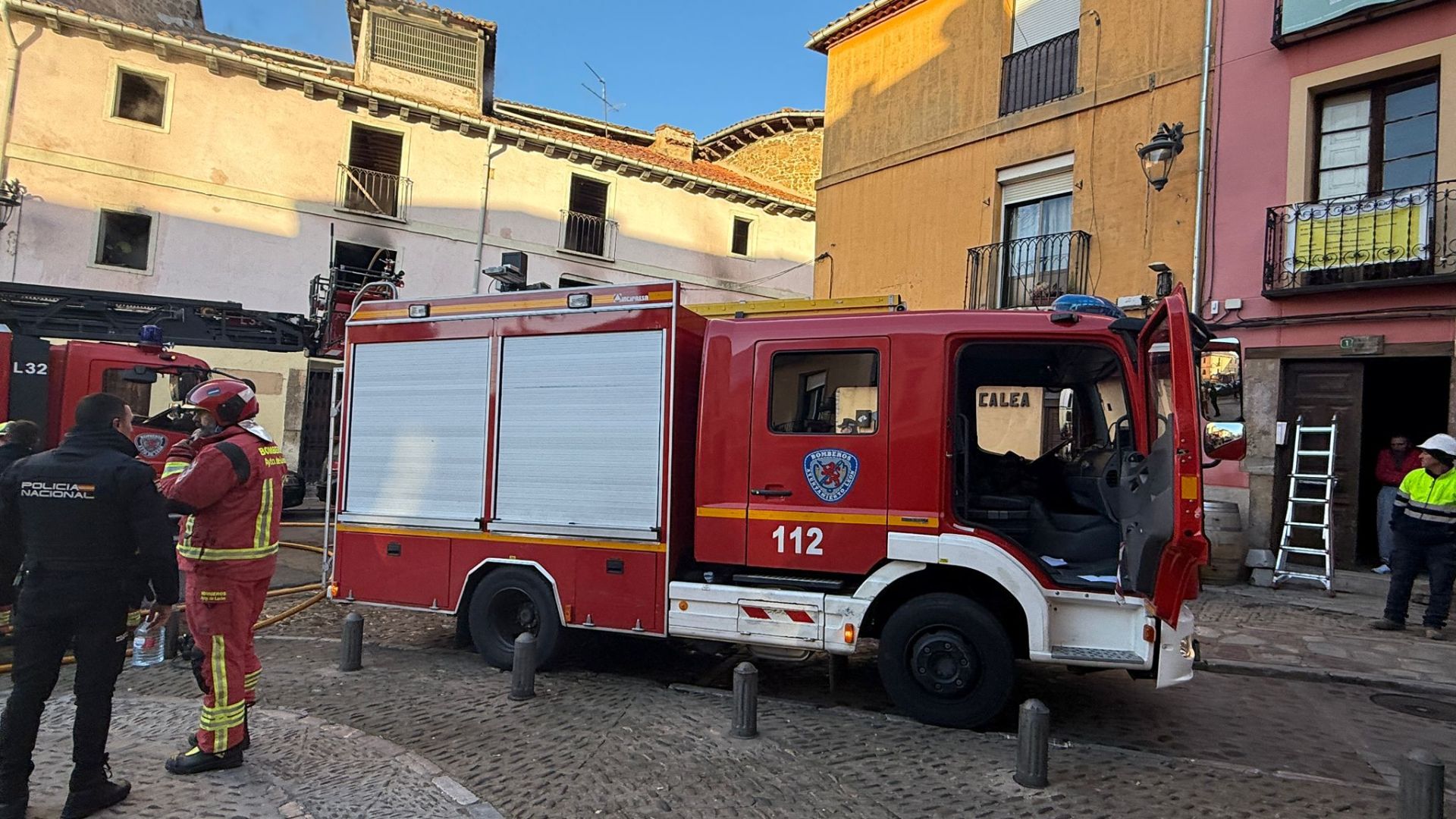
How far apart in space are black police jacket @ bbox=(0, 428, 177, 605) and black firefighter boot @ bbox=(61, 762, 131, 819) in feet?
2.50

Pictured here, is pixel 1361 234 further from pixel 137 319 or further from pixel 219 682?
pixel 137 319

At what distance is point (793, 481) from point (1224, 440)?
2370 mm

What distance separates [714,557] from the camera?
18.3 feet

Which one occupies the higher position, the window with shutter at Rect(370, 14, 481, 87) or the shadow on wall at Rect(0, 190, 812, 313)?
the window with shutter at Rect(370, 14, 481, 87)

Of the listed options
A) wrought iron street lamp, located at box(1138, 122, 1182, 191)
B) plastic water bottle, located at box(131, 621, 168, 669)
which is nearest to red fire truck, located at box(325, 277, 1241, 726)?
plastic water bottle, located at box(131, 621, 168, 669)

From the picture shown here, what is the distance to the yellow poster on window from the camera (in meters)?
9.23

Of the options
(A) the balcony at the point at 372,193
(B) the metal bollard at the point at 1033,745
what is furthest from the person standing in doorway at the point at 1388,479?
(A) the balcony at the point at 372,193

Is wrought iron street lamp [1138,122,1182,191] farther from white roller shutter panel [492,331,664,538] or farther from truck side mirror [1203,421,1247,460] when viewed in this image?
white roller shutter panel [492,331,664,538]

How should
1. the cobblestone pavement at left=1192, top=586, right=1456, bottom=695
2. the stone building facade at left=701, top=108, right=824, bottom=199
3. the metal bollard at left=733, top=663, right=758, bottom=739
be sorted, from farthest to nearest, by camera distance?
1. the stone building facade at left=701, top=108, right=824, bottom=199
2. the cobblestone pavement at left=1192, top=586, right=1456, bottom=695
3. the metal bollard at left=733, top=663, right=758, bottom=739

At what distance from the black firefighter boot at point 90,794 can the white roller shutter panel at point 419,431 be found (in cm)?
271

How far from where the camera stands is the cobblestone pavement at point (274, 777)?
380cm

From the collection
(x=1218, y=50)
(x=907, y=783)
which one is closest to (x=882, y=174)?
(x=1218, y=50)

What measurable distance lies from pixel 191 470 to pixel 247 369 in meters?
16.8

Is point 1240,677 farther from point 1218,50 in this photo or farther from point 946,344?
point 1218,50
